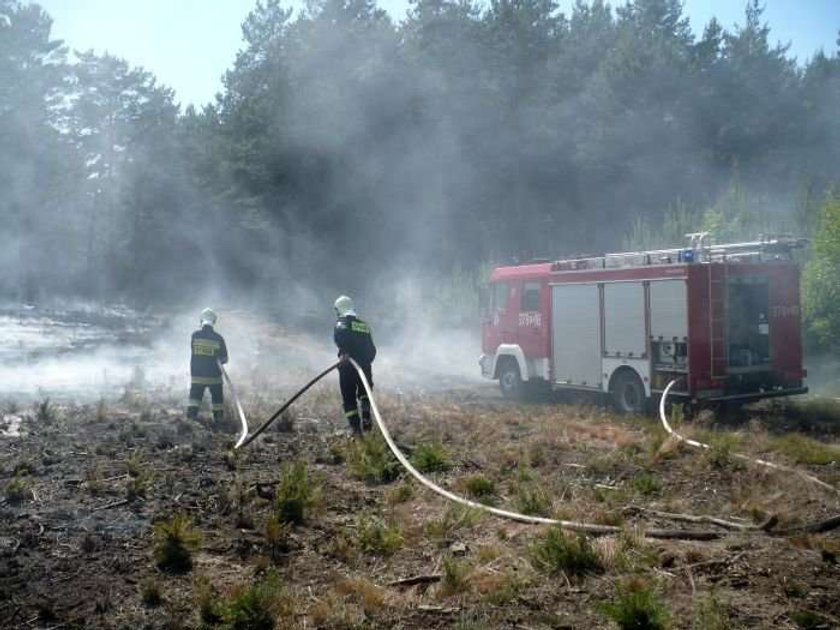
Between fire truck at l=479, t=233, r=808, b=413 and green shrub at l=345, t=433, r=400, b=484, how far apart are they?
4.75 m

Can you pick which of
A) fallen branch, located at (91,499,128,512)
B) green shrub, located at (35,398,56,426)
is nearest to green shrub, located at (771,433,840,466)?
fallen branch, located at (91,499,128,512)

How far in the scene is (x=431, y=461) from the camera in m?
8.41

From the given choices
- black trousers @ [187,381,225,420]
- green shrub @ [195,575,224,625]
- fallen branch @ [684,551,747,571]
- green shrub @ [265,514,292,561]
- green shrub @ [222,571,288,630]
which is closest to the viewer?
green shrub @ [222,571,288,630]

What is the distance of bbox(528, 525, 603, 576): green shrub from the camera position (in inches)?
206

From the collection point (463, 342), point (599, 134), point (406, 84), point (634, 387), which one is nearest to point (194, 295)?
point (406, 84)

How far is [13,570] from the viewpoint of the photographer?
218 inches

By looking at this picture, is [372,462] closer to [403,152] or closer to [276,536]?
[276,536]

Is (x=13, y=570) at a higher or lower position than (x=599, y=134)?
lower

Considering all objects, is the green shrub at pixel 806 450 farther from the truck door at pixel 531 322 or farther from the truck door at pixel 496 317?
the truck door at pixel 496 317

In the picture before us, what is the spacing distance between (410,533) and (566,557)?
142 cm

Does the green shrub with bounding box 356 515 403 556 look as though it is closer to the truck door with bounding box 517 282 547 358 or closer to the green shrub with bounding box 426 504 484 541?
the green shrub with bounding box 426 504 484 541

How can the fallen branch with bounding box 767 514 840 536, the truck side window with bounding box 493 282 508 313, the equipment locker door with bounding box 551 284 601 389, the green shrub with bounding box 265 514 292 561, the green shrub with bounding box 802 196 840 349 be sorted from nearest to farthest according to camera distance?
the fallen branch with bounding box 767 514 840 536
the green shrub with bounding box 265 514 292 561
the equipment locker door with bounding box 551 284 601 389
the truck side window with bounding box 493 282 508 313
the green shrub with bounding box 802 196 840 349

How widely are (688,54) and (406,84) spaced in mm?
14728

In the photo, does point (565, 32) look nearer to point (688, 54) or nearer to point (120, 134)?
point (688, 54)
